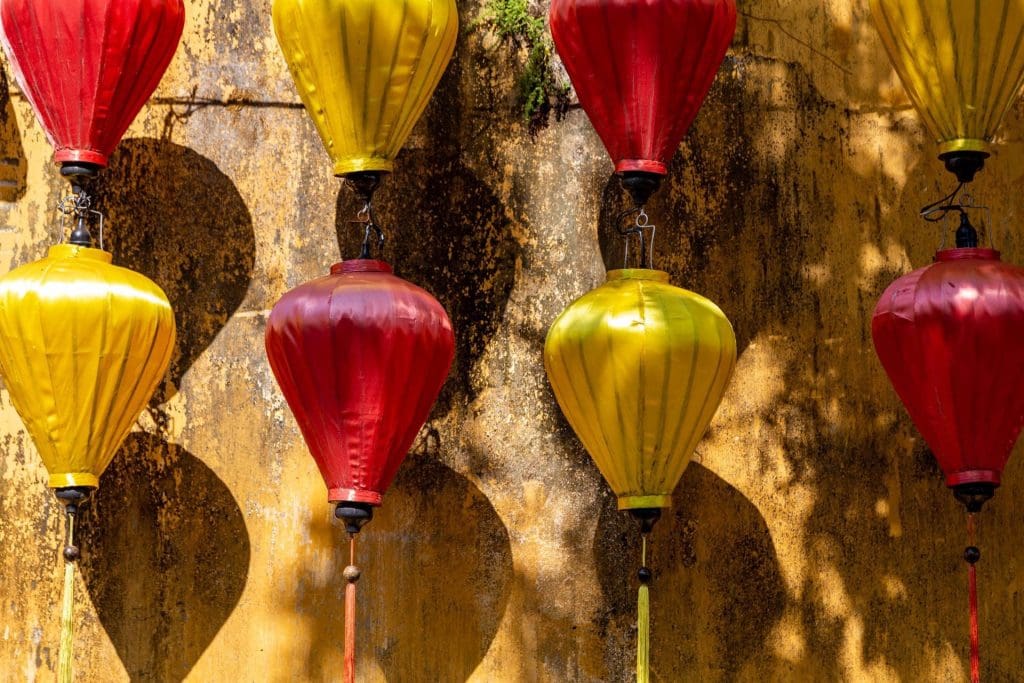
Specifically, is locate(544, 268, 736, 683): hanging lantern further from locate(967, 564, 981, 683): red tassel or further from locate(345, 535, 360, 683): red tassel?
locate(967, 564, 981, 683): red tassel

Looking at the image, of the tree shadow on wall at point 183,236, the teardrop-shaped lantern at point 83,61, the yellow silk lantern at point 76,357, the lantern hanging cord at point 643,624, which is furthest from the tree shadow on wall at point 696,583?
the teardrop-shaped lantern at point 83,61

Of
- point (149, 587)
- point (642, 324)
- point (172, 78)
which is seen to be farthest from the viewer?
point (172, 78)

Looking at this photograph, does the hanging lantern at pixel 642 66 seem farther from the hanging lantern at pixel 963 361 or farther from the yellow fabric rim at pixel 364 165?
the hanging lantern at pixel 963 361

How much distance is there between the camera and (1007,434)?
502cm

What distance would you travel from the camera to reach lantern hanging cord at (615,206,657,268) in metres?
5.59

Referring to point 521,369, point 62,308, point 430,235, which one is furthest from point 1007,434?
point 62,308

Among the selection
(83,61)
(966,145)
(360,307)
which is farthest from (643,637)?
(83,61)

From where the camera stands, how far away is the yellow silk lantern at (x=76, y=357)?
501cm

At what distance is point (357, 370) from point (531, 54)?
149 centimetres

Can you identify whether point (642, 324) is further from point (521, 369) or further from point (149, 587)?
point (149, 587)

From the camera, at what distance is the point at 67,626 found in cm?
517

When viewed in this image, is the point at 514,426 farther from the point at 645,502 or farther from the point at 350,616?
the point at 350,616

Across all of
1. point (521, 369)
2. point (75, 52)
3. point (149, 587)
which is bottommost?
point (149, 587)

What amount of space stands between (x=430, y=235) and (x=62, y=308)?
1274 mm
